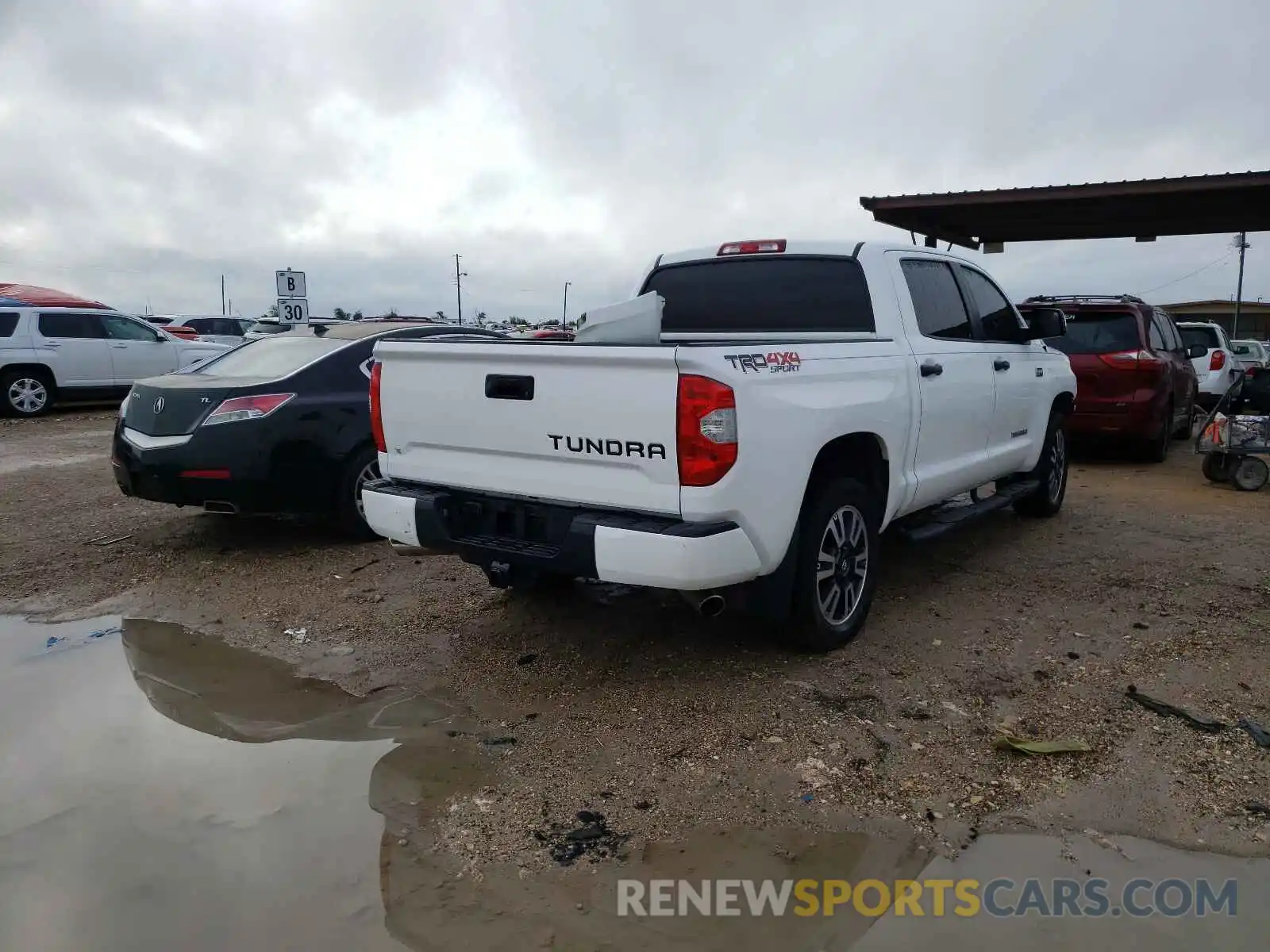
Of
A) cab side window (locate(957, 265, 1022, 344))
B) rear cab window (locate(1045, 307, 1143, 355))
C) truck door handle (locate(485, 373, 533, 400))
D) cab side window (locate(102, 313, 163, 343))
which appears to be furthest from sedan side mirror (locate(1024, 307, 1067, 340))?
cab side window (locate(102, 313, 163, 343))

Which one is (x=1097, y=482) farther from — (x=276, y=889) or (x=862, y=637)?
(x=276, y=889)

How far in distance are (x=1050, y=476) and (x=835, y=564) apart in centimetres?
370

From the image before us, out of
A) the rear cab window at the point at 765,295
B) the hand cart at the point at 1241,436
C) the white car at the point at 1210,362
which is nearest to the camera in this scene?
the rear cab window at the point at 765,295

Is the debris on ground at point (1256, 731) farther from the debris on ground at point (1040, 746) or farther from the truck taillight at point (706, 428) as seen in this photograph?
the truck taillight at point (706, 428)

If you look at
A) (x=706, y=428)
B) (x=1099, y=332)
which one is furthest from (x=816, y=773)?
(x=1099, y=332)

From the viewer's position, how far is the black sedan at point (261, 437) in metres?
5.86

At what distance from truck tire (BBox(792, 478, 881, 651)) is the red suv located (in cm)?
598

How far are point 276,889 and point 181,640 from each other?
2.44 meters

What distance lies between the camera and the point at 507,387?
3938mm

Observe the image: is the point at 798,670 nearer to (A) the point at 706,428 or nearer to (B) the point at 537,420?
(A) the point at 706,428

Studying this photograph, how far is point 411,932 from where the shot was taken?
2529 millimetres

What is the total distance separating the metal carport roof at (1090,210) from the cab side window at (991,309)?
5.92 meters

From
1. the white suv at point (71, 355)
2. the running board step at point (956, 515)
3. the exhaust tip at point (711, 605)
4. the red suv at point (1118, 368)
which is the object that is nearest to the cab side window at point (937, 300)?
the running board step at point (956, 515)

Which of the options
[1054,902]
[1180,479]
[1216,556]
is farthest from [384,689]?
[1180,479]
